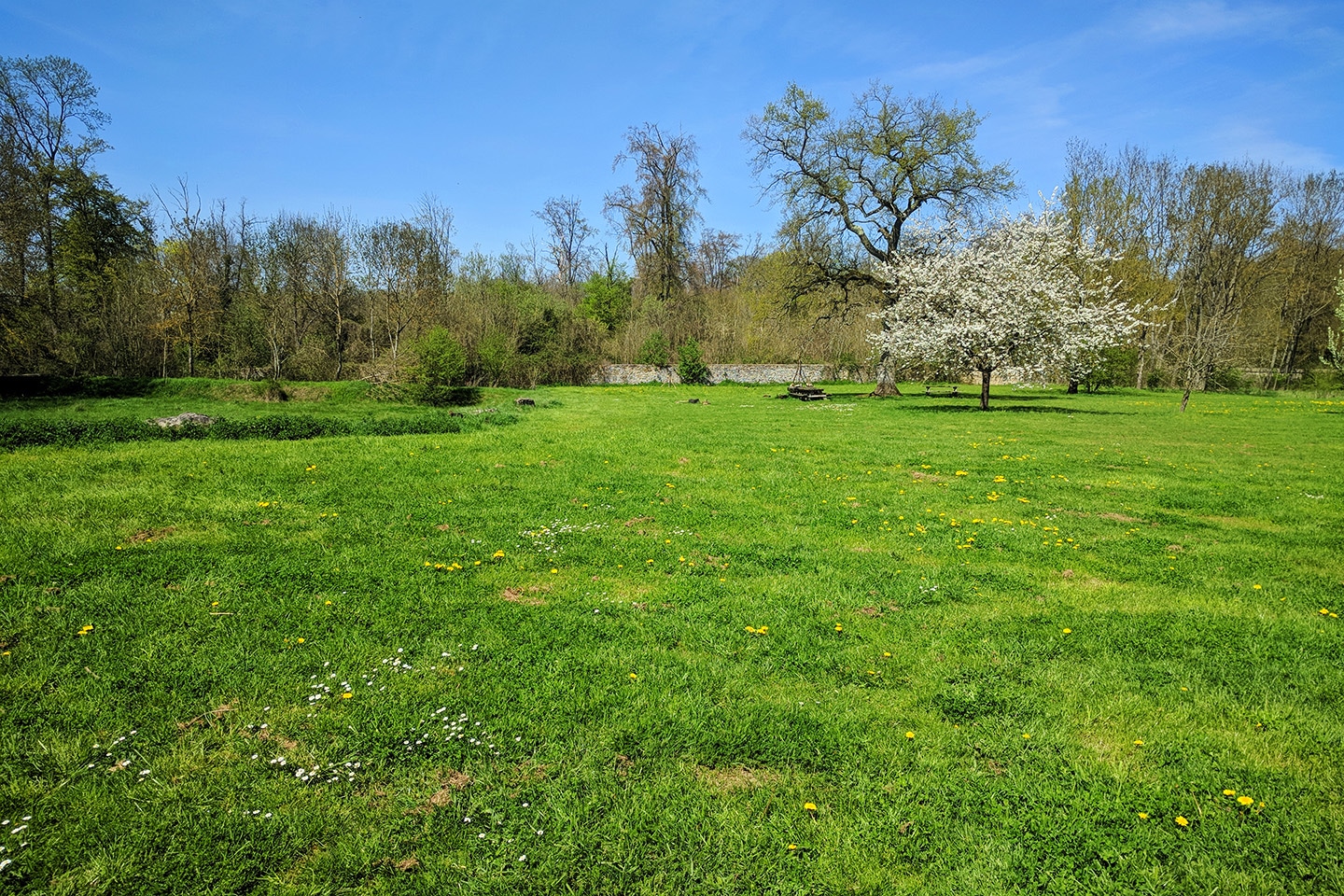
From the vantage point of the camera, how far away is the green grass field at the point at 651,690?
9.47 ft

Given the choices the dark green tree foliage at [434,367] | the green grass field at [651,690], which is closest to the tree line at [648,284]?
the dark green tree foliage at [434,367]

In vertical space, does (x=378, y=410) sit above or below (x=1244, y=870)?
above

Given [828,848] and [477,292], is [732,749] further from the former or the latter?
[477,292]

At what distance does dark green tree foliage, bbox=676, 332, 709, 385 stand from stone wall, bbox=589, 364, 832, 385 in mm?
1117

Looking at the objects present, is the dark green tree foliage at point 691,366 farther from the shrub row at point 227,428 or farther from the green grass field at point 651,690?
the green grass field at point 651,690

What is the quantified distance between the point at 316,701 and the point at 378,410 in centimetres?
1836

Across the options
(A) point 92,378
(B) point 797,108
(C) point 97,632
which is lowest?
(C) point 97,632

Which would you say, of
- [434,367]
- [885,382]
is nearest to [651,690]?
[434,367]

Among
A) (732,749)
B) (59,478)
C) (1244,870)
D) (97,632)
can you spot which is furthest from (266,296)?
(1244,870)

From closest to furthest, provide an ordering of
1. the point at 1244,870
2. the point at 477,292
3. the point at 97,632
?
the point at 1244,870 < the point at 97,632 < the point at 477,292

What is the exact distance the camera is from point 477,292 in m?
36.7

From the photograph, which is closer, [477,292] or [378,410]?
[378,410]

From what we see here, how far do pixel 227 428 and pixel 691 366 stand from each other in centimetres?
2770

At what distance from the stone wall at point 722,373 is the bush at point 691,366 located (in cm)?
111
